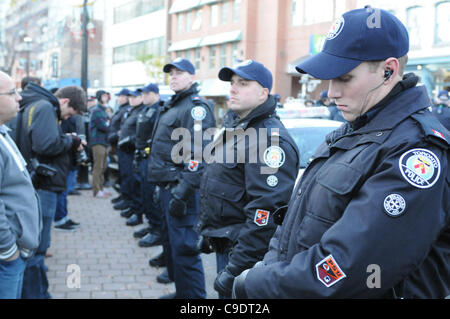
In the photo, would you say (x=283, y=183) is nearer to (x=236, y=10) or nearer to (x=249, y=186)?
(x=249, y=186)

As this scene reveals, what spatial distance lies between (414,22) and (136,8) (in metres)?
31.0

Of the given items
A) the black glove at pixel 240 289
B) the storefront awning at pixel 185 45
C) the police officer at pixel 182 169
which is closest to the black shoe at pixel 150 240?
the police officer at pixel 182 169

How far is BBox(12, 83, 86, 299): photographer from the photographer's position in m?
4.14

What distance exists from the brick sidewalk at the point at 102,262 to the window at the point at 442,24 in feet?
56.9

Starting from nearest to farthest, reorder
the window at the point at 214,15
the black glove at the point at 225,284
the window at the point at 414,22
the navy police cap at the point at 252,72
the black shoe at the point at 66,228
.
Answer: the black glove at the point at 225,284, the navy police cap at the point at 252,72, the black shoe at the point at 66,228, the window at the point at 414,22, the window at the point at 214,15

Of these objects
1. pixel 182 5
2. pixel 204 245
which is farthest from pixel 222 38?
pixel 204 245

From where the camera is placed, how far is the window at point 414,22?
20.6 meters

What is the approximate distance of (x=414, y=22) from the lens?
20.9 metres

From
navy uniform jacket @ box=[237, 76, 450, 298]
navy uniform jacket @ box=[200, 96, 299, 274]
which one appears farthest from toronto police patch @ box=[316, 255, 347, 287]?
navy uniform jacket @ box=[200, 96, 299, 274]

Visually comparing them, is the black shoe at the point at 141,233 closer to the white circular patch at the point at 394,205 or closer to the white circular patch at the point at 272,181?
the white circular patch at the point at 272,181

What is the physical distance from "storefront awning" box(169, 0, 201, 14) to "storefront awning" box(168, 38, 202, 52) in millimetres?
2734

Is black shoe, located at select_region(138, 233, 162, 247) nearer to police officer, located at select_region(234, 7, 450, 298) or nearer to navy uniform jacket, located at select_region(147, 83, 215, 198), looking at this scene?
navy uniform jacket, located at select_region(147, 83, 215, 198)
